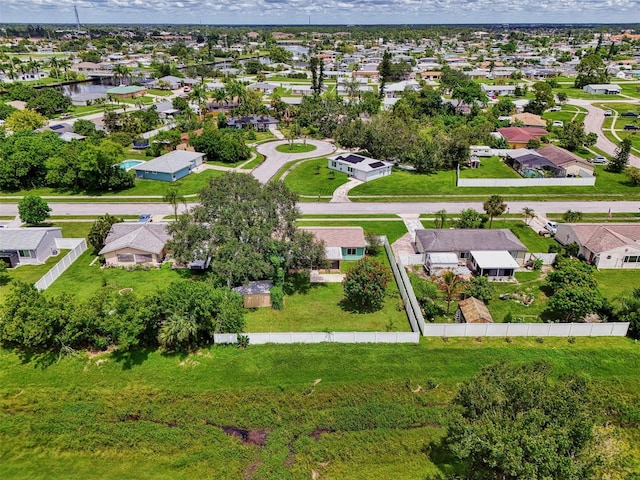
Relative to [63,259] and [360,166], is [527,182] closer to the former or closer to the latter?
[360,166]

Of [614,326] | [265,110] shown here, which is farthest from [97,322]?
[265,110]

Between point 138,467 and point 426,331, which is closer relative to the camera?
point 138,467

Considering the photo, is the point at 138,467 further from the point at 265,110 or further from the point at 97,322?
the point at 265,110

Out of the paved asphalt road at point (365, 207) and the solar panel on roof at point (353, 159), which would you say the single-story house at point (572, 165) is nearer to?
the paved asphalt road at point (365, 207)

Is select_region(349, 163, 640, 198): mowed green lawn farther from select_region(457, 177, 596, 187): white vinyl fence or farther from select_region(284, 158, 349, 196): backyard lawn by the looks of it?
select_region(284, 158, 349, 196): backyard lawn

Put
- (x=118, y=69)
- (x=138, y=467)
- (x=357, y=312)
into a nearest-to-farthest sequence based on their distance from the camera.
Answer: (x=138, y=467), (x=357, y=312), (x=118, y=69)

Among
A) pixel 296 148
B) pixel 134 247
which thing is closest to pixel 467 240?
pixel 134 247
